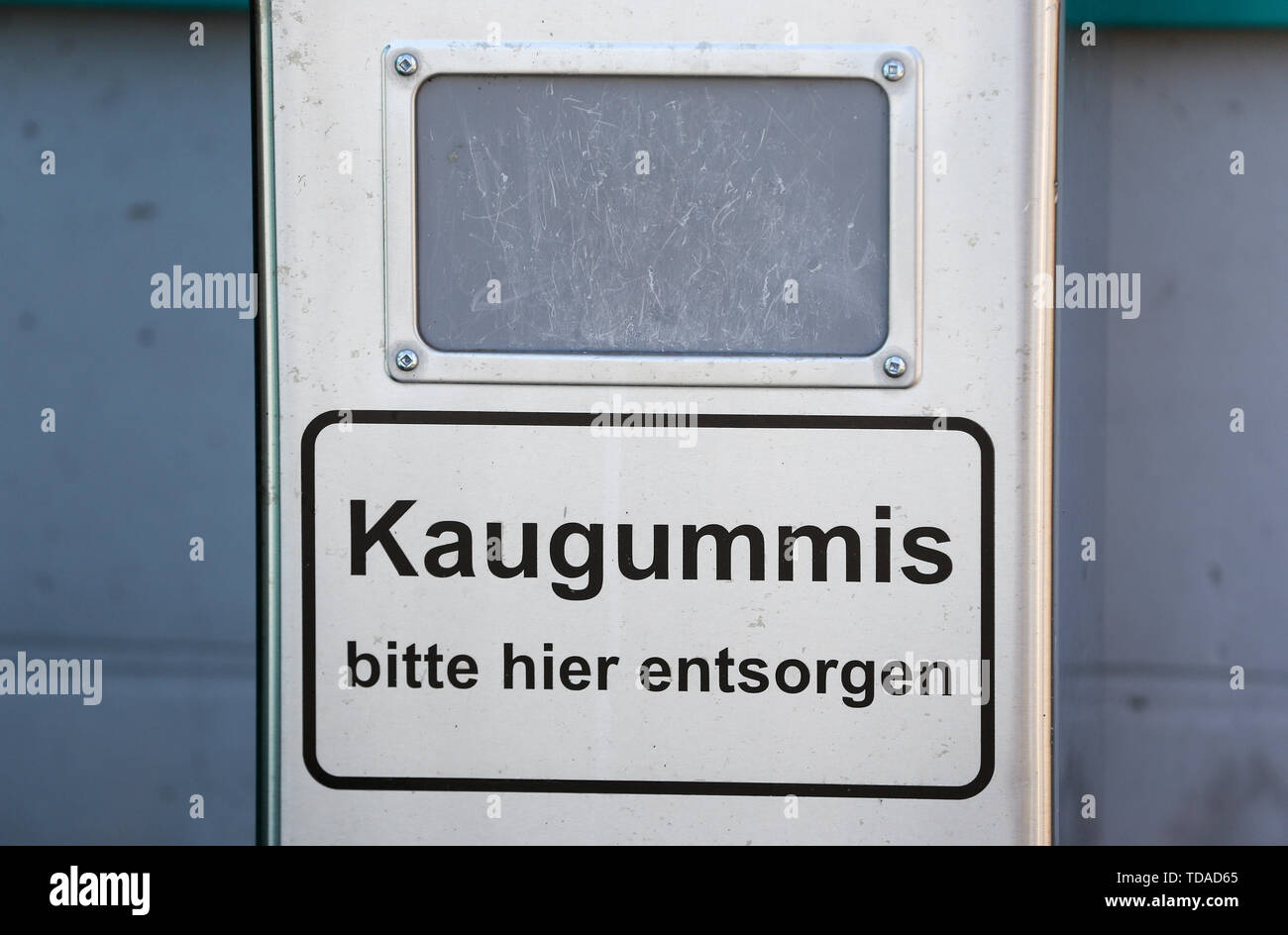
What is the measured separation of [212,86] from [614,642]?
7.35 feet

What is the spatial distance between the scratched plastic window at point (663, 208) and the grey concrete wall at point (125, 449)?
1.79m

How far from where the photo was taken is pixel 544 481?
4.74ft

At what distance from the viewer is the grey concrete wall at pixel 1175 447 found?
9.23 ft

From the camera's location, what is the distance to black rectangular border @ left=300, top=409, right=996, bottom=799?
1.43m

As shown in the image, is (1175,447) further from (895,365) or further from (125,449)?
(125,449)

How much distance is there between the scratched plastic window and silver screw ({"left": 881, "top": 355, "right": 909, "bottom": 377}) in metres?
0.03
